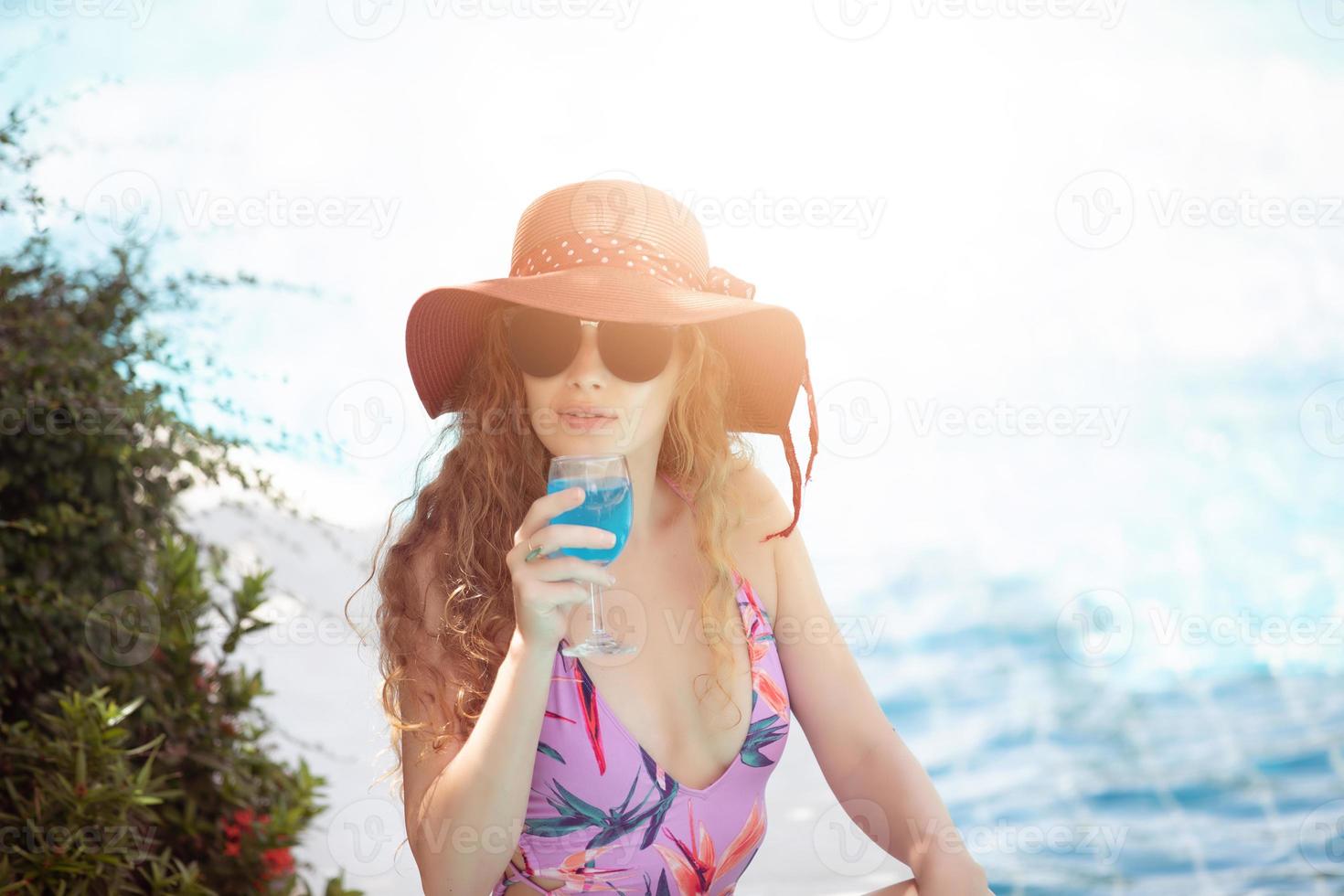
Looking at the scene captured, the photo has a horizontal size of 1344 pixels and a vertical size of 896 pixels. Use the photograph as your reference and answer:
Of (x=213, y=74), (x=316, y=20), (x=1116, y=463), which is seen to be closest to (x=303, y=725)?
(x=213, y=74)

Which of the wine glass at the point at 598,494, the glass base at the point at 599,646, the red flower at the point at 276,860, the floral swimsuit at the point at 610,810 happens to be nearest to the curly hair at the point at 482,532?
the floral swimsuit at the point at 610,810

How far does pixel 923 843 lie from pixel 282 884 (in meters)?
2.02

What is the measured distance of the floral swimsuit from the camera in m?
1.79

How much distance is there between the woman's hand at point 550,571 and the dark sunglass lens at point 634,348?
0.99ft

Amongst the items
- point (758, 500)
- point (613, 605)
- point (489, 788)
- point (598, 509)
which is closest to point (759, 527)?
point (758, 500)

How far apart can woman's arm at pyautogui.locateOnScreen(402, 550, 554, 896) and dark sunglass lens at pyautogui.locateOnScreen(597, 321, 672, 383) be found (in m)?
0.47

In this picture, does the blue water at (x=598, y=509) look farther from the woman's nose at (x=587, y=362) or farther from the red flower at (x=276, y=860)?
the red flower at (x=276, y=860)

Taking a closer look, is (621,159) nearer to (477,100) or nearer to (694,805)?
(477,100)

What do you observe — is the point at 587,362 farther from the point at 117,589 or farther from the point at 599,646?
the point at 117,589

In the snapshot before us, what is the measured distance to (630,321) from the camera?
171 centimetres

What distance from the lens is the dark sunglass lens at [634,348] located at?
5.82ft

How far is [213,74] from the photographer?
16.3 ft

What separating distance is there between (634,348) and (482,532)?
1.51 feet

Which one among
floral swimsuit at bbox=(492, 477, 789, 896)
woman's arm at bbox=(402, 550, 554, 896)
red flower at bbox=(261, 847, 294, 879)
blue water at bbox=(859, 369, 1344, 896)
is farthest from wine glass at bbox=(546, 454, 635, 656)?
blue water at bbox=(859, 369, 1344, 896)
